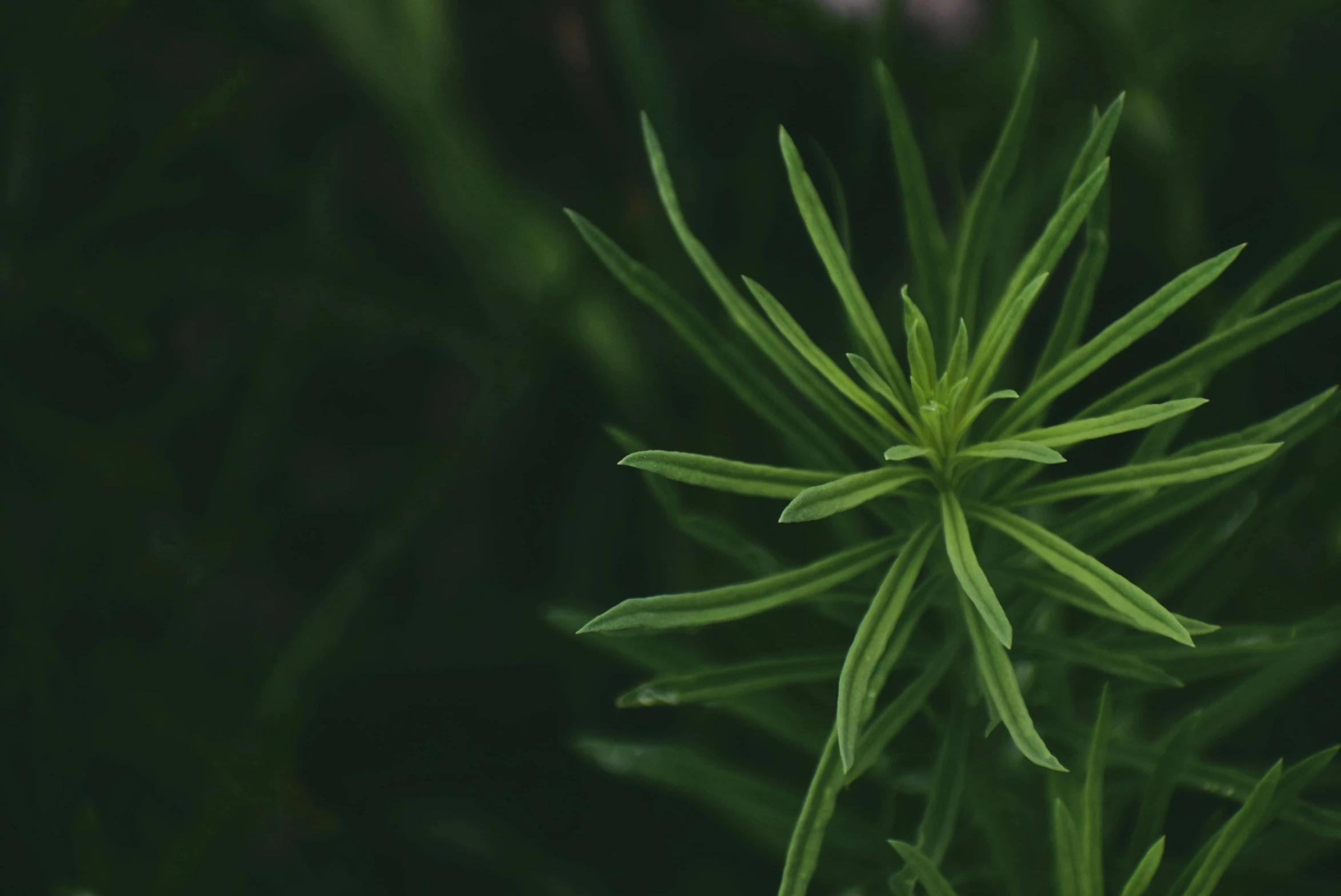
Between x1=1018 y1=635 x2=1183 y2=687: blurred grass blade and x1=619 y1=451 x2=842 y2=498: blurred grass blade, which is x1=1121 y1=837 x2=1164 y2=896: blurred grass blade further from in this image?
x1=619 y1=451 x2=842 y2=498: blurred grass blade

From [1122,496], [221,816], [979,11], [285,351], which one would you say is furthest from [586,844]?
[979,11]

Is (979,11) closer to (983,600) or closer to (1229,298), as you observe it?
(1229,298)

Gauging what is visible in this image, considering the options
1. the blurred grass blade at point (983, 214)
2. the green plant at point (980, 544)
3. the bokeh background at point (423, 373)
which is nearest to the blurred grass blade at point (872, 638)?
the green plant at point (980, 544)

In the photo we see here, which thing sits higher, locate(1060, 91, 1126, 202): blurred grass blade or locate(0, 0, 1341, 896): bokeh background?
locate(1060, 91, 1126, 202): blurred grass blade

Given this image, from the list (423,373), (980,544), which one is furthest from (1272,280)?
(423,373)

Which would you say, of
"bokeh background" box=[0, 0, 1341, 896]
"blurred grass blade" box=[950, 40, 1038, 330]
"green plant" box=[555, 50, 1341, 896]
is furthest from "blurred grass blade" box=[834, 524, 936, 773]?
"bokeh background" box=[0, 0, 1341, 896]

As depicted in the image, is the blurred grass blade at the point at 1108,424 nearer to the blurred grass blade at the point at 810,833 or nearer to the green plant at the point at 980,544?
the green plant at the point at 980,544
